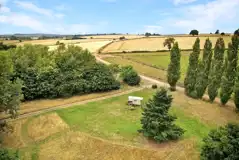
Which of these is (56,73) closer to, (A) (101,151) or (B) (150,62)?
(A) (101,151)

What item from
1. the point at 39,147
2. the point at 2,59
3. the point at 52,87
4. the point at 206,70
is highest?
the point at 2,59

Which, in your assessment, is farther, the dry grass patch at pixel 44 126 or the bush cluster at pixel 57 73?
the bush cluster at pixel 57 73

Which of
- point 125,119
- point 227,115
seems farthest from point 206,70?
point 125,119

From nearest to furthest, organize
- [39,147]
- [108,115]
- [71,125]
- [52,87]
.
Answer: [39,147]
[71,125]
[108,115]
[52,87]

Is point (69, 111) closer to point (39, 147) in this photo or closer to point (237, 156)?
point (39, 147)

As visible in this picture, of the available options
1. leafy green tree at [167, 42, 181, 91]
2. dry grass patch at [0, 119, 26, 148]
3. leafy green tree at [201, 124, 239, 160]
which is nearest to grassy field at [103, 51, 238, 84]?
leafy green tree at [167, 42, 181, 91]

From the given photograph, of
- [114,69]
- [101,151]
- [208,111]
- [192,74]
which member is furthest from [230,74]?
[101,151]

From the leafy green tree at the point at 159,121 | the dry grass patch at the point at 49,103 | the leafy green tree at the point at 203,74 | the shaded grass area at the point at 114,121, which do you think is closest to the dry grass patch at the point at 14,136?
the dry grass patch at the point at 49,103

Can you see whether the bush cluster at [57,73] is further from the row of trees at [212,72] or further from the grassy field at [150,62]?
the grassy field at [150,62]
